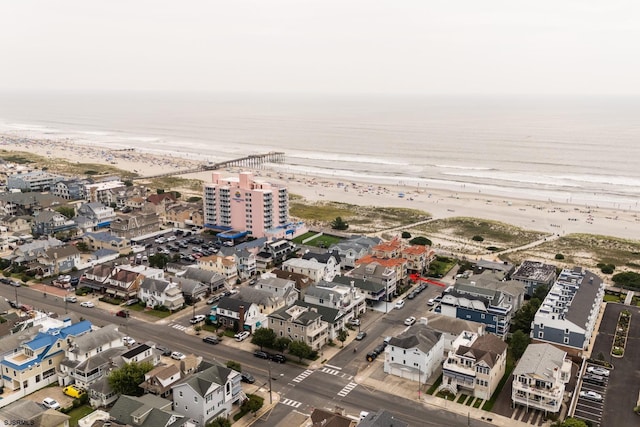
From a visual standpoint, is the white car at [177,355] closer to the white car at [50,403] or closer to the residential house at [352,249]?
the white car at [50,403]

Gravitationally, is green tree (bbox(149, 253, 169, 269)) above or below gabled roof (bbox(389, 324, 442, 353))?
below

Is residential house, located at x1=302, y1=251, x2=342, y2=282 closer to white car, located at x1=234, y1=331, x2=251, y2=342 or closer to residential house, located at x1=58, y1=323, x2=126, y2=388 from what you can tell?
white car, located at x1=234, y1=331, x2=251, y2=342

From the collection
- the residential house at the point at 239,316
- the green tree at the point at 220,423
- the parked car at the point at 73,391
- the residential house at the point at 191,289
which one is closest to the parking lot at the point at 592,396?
the green tree at the point at 220,423

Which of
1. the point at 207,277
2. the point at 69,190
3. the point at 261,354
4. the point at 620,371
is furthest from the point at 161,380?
the point at 69,190

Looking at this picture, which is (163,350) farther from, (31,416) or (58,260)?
(58,260)

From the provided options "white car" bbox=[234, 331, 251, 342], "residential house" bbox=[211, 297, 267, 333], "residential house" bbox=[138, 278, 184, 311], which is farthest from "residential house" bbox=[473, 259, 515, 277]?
"residential house" bbox=[138, 278, 184, 311]

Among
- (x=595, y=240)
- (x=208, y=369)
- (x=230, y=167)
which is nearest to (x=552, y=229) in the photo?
(x=595, y=240)

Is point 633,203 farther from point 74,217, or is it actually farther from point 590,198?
point 74,217
